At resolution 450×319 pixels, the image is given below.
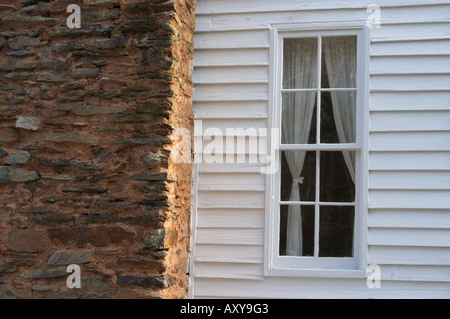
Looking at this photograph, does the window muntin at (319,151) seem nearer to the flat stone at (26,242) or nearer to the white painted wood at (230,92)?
the white painted wood at (230,92)

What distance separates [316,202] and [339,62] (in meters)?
1.21

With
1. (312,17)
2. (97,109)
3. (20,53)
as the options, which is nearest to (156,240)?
(97,109)

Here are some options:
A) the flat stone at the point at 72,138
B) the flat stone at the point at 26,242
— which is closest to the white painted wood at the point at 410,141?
the flat stone at the point at 72,138

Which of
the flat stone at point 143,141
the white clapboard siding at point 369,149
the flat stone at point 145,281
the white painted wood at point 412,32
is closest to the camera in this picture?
the flat stone at point 145,281

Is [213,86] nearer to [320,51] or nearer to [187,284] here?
[320,51]

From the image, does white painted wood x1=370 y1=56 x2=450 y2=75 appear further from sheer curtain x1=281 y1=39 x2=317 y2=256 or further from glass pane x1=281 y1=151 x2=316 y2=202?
glass pane x1=281 y1=151 x2=316 y2=202

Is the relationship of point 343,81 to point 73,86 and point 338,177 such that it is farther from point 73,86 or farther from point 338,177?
point 73,86

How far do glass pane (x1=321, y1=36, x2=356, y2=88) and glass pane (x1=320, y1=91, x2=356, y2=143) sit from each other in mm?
94

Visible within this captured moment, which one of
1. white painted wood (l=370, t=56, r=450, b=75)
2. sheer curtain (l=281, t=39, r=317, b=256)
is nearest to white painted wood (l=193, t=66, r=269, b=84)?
sheer curtain (l=281, t=39, r=317, b=256)

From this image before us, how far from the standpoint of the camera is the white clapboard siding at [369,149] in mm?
4172

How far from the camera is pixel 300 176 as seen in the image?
4422mm

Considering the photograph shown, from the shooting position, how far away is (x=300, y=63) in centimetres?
452

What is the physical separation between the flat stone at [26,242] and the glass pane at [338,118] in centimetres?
239

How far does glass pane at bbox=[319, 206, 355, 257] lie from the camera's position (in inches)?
170
